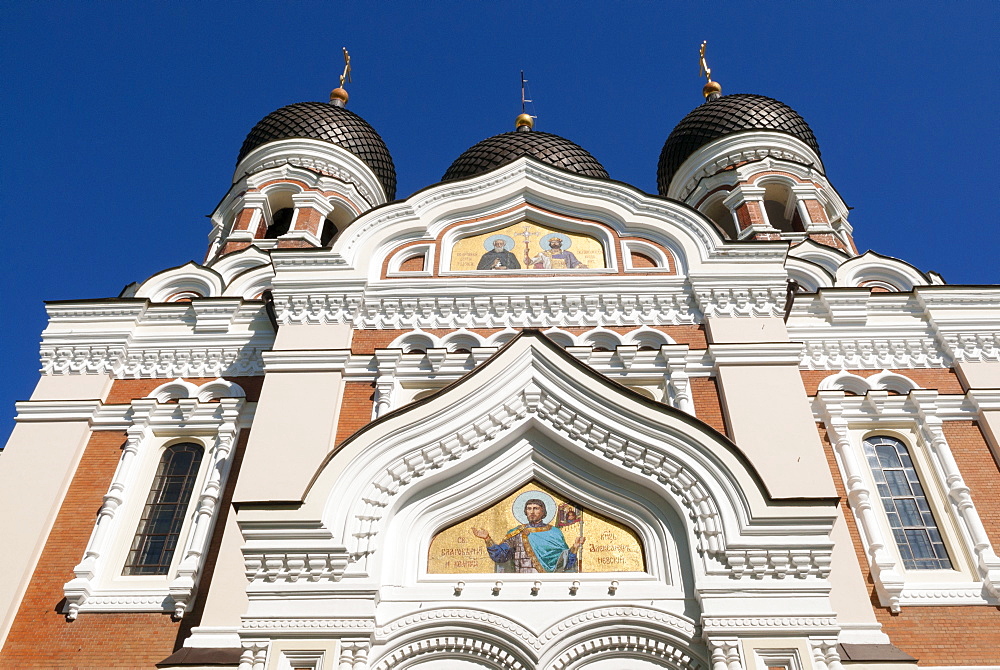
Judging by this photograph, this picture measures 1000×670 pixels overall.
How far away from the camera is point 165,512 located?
29.6 feet

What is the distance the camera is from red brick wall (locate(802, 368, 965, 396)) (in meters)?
9.65

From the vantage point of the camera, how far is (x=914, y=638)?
770cm

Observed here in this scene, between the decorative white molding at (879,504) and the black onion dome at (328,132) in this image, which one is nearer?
the decorative white molding at (879,504)

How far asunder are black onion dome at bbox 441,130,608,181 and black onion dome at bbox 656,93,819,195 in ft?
7.42

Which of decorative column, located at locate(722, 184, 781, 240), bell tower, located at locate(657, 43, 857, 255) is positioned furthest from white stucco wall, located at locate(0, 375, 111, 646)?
bell tower, located at locate(657, 43, 857, 255)

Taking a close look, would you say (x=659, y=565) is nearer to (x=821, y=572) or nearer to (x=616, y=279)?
(x=821, y=572)

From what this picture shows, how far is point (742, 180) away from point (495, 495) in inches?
366

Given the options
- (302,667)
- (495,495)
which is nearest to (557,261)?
(495,495)

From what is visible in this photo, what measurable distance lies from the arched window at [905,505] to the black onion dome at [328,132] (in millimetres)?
10453

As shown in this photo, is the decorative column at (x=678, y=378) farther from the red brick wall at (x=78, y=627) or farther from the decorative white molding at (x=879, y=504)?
the red brick wall at (x=78, y=627)

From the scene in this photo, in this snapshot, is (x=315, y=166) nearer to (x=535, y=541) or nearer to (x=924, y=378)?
(x=535, y=541)

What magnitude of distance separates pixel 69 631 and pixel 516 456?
408cm

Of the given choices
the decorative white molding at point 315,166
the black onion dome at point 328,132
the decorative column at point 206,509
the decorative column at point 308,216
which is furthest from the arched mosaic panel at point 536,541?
the black onion dome at point 328,132

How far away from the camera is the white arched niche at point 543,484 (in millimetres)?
7375
